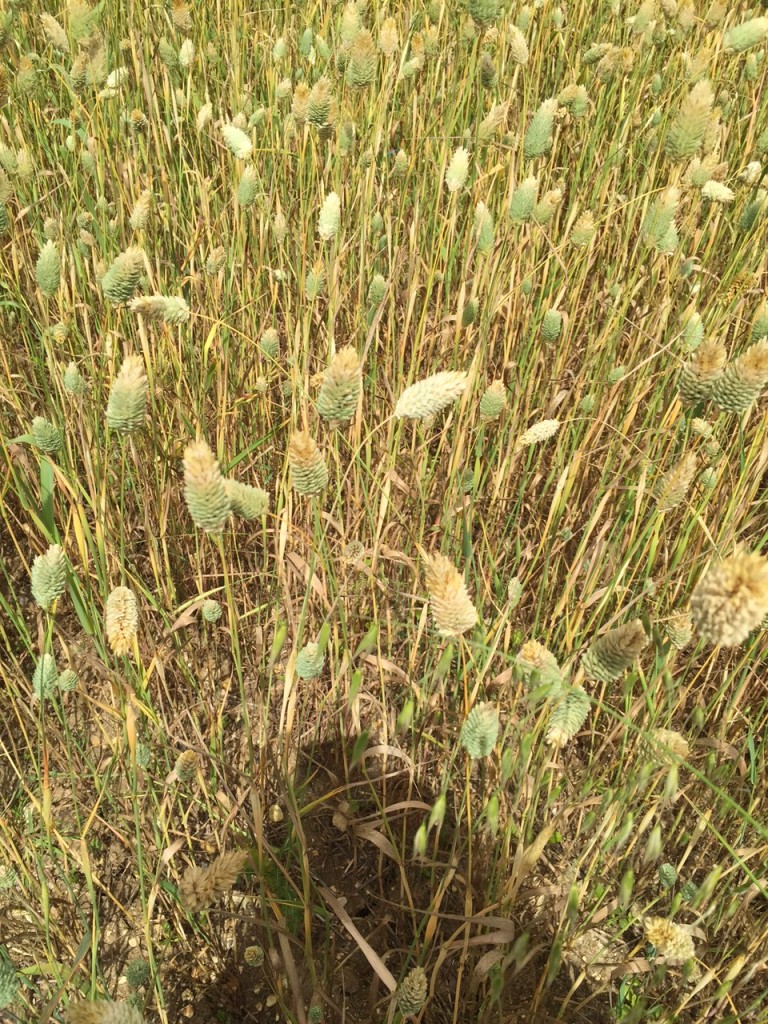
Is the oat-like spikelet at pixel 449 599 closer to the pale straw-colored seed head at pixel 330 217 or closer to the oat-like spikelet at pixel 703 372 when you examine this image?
the oat-like spikelet at pixel 703 372

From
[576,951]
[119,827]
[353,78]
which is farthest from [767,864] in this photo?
[353,78]

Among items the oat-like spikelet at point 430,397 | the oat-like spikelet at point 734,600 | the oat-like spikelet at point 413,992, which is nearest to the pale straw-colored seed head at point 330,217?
the oat-like spikelet at point 430,397

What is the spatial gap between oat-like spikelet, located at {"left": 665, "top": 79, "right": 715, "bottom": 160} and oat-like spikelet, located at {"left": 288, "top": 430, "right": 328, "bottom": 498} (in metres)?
0.89

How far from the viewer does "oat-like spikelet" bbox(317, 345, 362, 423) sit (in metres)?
0.84

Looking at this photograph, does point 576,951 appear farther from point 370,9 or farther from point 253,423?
point 370,9

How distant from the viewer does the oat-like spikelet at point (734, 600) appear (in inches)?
24.1

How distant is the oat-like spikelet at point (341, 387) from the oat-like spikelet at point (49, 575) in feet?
1.23

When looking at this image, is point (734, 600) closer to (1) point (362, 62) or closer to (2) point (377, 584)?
(2) point (377, 584)

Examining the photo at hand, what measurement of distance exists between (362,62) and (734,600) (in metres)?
1.23

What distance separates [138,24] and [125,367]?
5.97 ft

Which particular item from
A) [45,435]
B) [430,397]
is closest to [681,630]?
[430,397]

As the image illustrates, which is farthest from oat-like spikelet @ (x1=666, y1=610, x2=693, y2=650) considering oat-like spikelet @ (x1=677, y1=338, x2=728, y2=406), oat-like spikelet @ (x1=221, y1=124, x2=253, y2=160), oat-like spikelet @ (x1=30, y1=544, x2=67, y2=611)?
oat-like spikelet @ (x1=221, y1=124, x2=253, y2=160)

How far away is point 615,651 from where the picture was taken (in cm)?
78

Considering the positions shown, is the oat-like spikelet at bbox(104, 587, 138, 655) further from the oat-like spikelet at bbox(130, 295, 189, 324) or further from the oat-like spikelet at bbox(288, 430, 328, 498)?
the oat-like spikelet at bbox(130, 295, 189, 324)
